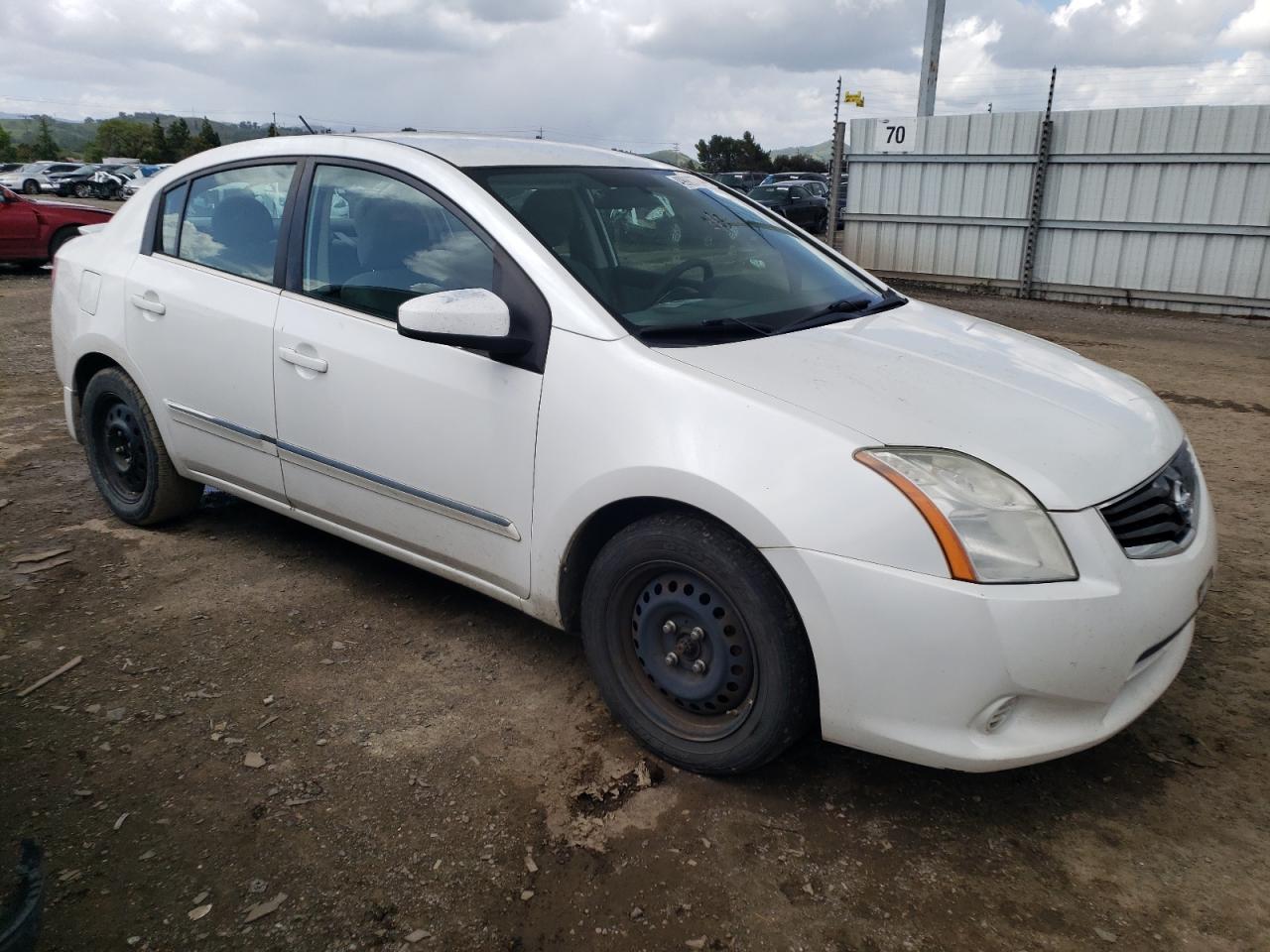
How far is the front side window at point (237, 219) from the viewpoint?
3527 mm

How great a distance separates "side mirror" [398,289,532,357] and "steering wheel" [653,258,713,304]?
0.47 metres

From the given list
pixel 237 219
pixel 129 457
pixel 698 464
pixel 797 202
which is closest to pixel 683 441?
pixel 698 464

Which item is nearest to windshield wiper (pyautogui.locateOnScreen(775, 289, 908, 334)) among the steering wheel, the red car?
the steering wheel

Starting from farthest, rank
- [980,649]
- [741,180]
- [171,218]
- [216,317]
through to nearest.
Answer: [741,180] < [171,218] < [216,317] < [980,649]

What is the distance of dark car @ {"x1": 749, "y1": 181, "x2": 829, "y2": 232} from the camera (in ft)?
77.6

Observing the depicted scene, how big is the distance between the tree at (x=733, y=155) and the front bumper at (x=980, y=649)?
59.5 m

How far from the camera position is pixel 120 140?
290 ft

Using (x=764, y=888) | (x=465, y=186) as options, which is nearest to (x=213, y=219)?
(x=465, y=186)

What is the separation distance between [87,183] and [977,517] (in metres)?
43.9

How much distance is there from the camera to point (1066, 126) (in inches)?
474

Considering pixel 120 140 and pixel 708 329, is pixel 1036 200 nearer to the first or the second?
pixel 708 329

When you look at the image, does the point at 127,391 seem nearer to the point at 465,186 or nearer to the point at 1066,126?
the point at 465,186

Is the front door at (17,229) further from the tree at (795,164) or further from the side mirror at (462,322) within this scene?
the tree at (795,164)

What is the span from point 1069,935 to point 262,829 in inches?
73.3
